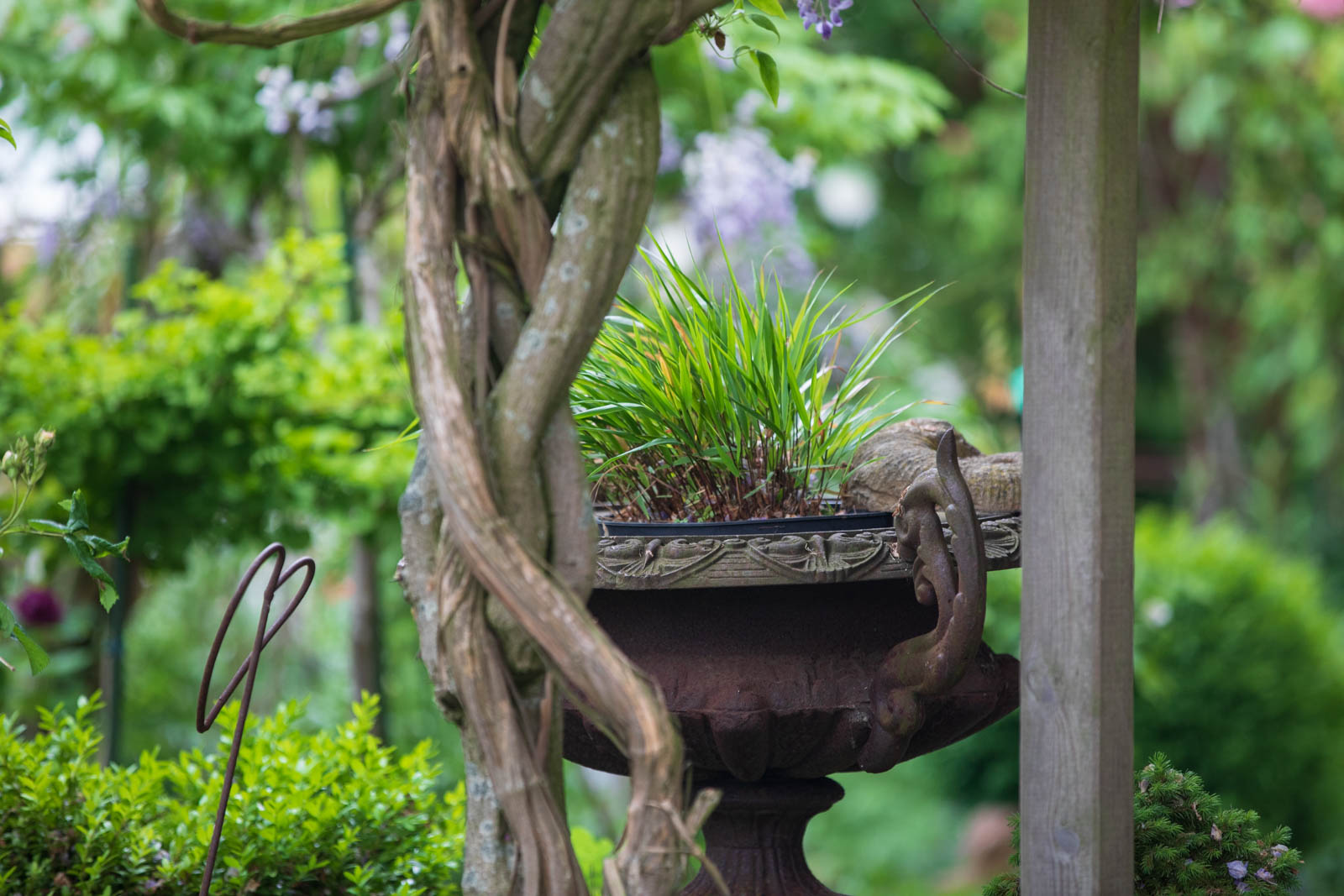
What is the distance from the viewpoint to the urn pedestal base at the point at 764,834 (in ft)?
4.48

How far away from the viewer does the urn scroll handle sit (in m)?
1.12

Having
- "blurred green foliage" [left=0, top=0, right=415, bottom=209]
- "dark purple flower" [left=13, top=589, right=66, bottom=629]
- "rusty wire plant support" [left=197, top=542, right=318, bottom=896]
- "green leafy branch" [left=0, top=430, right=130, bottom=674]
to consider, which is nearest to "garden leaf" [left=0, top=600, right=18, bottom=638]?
"green leafy branch" [left=0, top=430, right=130, bottom=674]

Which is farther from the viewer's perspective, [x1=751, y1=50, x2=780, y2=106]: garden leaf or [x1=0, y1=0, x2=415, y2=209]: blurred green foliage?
[x1=0, y1=0, x2=415, y2=209]: blurred green foliage

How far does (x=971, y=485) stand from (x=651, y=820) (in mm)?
769

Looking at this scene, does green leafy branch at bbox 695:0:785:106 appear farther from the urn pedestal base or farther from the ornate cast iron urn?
the urn pedestal base

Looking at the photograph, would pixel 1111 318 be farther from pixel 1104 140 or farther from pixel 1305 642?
pixel 1305 642

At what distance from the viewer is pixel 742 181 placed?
3467 millimetres

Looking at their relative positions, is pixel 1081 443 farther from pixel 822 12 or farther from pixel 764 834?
pixel 764 834

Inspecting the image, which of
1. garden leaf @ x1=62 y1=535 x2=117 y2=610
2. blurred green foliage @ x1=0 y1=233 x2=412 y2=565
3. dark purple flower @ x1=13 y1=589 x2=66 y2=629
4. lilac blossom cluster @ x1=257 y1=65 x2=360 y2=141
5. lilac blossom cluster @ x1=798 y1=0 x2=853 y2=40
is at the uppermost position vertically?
lilac blossom cluster @ x1=257 y1=65 x2=360 y2=141

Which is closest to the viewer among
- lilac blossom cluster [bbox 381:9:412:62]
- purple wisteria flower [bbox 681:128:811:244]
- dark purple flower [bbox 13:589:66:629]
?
lilac blossom cluster [bbox 381:9:412:62]

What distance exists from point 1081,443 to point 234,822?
1.10m

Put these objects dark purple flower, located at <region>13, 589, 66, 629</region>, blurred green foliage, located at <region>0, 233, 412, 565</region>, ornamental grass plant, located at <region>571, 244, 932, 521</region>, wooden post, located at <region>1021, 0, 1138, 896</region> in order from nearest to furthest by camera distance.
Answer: wooden post, located at <region>1021, 0, 1138, 896</region> → ornamental grass plant, located at <region>571, 244, 932, 521</region> → blurred green foliage, located at <region>0, 233, 412, 565</region> → dark purple flower, located at <region>13, 589, 66, 629</region>

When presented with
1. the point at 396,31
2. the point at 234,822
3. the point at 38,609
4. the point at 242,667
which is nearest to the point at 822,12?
the point at 242,667

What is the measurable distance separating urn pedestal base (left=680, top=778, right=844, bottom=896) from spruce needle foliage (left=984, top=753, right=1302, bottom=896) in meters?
0.22
